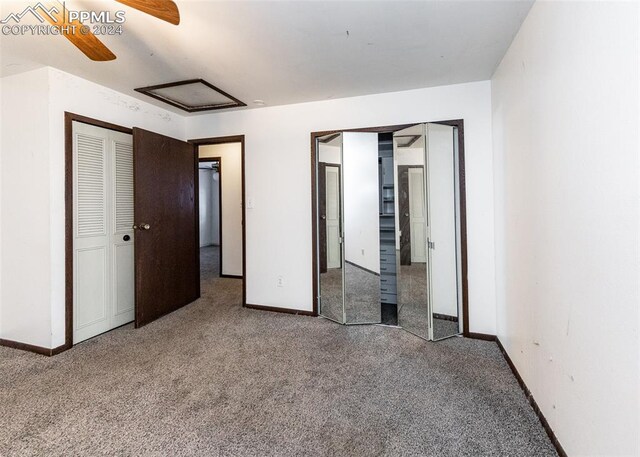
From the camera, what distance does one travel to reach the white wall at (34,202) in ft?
8.13

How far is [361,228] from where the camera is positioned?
3135 millimetres

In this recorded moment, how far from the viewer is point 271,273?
350cm

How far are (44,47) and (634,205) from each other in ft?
10.9

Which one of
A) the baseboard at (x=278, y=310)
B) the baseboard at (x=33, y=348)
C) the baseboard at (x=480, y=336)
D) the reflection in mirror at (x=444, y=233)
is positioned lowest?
the baseboard at (x=480, y=336)

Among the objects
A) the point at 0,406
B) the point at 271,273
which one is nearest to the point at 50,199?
the point at 0,406

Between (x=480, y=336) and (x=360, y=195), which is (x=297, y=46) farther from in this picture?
(x=480, y=336)

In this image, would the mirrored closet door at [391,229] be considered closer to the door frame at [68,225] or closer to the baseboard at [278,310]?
the baseboard at [278,310]

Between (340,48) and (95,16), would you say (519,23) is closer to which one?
(340,48)

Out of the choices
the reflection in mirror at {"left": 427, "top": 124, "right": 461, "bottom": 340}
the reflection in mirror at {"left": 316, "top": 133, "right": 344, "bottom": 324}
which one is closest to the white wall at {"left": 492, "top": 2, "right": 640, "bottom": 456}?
the reflection in mirror at {"left": 427, "top": 124, "right": 461, "bottom": 340}

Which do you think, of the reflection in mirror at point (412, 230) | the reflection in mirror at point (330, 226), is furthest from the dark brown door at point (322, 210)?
the reflection in mirror at point (412, 230)

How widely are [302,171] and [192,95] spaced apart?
1.31 meters

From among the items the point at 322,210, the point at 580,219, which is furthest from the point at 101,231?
the point at 580,219

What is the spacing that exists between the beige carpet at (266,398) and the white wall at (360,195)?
868 mm

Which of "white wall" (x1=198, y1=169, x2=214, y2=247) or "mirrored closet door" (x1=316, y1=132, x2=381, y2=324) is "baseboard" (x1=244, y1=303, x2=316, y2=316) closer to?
"mirrored closet door" (x1=316, y1=132, x2=381, y2=324)
